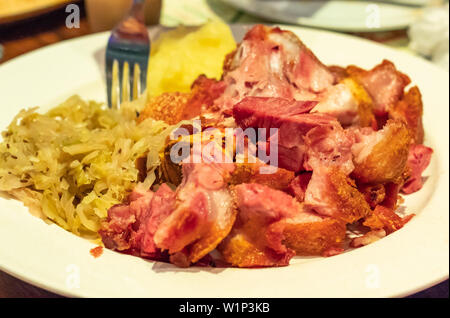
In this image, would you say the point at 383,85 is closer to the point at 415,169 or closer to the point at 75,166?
the point at 415,169

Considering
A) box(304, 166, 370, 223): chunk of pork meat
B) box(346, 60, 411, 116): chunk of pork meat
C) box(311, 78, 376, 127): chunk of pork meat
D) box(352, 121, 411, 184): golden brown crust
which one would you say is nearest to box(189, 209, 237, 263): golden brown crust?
box(304, 166, 370, 223): chunk of pork meat

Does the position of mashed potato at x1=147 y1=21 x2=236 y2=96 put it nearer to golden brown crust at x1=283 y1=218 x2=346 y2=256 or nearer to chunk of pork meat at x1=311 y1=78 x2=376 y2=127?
chunk of pork meat at x1=311 y1=78 x2=376 y2=127

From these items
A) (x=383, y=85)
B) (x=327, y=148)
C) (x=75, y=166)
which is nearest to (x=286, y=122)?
(x=327, y=148)

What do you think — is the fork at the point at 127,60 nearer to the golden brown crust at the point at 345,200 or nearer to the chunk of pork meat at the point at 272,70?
the chunk of pork meat at the point at 272,70

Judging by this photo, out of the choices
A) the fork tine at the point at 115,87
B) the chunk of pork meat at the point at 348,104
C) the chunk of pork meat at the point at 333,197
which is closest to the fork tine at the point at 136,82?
the fork tine at the point at 115,87

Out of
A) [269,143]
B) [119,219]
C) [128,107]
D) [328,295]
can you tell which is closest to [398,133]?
[269,143]

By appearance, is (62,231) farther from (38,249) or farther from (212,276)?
(212,276)
